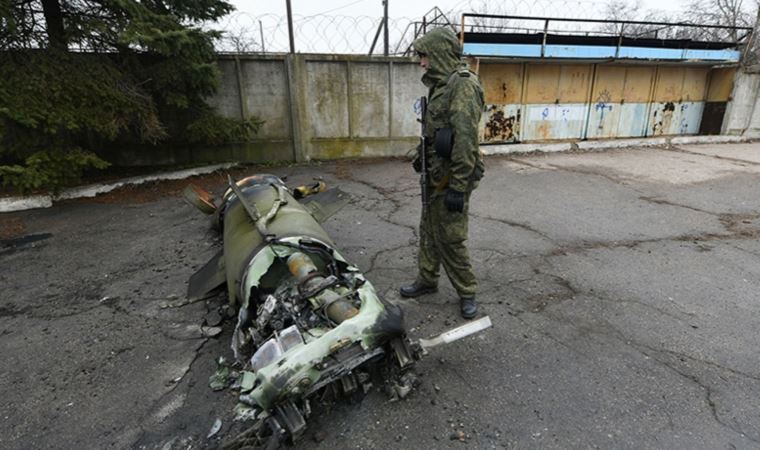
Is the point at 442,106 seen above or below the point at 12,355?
above

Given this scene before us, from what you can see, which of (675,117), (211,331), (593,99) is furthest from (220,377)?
(675,117)

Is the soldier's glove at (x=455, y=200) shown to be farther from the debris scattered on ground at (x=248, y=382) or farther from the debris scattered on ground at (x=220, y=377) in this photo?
the debris scattered on ground at (x=220, y=377)

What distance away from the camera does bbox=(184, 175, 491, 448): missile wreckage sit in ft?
5.87

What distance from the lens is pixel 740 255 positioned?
4.12 metres

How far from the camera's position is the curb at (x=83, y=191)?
584cm

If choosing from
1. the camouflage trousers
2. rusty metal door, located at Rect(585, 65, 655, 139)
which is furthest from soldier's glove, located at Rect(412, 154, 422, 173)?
rusty metal door, located at Rect(585, 65, 655, 139)

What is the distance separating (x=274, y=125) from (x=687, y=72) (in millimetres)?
11654

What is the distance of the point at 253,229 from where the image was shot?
9.71 ft

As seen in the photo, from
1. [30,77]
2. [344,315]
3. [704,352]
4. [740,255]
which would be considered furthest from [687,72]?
[30,77]

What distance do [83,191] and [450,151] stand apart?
6315mm

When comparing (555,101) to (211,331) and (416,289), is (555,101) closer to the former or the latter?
(416,289)

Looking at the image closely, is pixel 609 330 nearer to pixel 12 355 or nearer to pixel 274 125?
pixel 12 355

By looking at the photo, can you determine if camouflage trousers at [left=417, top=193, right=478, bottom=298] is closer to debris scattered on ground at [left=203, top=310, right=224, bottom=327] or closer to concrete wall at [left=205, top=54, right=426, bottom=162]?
debris scattered on ground at [left=203, top=310, right=224, bottom=327]

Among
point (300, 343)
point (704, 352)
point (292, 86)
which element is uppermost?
point (292, 86)
